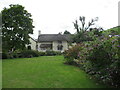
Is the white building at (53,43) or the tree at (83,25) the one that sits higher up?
the tree at (83,25)

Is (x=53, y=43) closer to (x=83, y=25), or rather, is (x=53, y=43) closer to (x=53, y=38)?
(x=53, y=38)

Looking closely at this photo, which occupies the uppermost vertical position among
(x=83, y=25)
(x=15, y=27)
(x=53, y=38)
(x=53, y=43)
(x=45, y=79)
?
(x=83, y=25)

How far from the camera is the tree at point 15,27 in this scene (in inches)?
792

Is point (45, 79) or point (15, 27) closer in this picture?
point (45, 79)

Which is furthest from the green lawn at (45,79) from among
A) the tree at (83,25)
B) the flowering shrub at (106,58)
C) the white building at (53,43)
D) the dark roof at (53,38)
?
the dark roof at (53,38)

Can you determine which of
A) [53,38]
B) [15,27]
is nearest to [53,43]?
[53,38]

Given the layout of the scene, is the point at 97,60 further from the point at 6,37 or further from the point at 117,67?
the point at 6,37

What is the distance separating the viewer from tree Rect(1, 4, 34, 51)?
20.1 m

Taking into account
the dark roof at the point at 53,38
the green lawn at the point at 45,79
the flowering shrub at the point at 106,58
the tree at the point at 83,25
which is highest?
the tree at the point at 83,25

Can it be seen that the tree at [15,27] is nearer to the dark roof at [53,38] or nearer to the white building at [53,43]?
the white building at [53,43]

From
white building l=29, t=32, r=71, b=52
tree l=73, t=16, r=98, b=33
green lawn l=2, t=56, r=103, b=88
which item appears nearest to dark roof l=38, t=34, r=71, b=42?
white building l=29, t=32, r=71, b=52

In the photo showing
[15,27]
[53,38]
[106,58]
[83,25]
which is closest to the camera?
[106,58]

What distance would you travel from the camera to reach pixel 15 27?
20719mm

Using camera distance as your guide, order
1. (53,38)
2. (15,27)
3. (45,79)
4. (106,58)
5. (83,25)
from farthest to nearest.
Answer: (53,38) → (83,25) → (15,27) → (45,79) → (106,58)
